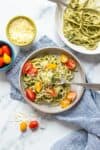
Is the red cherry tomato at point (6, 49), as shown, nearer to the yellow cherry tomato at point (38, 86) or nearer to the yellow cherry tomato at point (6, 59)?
the yellow cherry tomato at point (6, 59)

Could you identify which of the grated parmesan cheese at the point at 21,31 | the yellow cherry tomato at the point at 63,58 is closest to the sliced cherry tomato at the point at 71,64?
the yellow cherry tomato at the point at 63,58

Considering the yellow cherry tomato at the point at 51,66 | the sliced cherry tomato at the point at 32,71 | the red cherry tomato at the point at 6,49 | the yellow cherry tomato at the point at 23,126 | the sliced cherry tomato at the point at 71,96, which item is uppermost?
the red cherry tomato at the point at 6,49

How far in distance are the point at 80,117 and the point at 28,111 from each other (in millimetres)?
149

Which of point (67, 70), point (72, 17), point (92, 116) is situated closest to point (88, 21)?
point (72, 17)

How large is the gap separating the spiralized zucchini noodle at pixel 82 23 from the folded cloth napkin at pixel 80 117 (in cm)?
7

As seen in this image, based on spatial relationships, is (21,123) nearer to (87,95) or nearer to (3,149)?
(3,149)

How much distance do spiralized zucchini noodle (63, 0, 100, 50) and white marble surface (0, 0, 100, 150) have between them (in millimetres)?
39

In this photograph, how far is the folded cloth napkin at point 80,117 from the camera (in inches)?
58.0

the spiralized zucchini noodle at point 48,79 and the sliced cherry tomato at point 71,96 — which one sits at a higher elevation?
the spiralized zucchini noodle at point 48,79

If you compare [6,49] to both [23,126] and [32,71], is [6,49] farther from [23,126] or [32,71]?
[23,126]

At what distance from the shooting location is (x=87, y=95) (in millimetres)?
1494

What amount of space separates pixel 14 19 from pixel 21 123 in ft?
0.95

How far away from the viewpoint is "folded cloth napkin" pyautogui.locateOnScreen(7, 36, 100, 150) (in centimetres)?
147

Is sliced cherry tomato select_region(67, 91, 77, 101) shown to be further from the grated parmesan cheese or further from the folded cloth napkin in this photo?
the grated parmesan cheese
